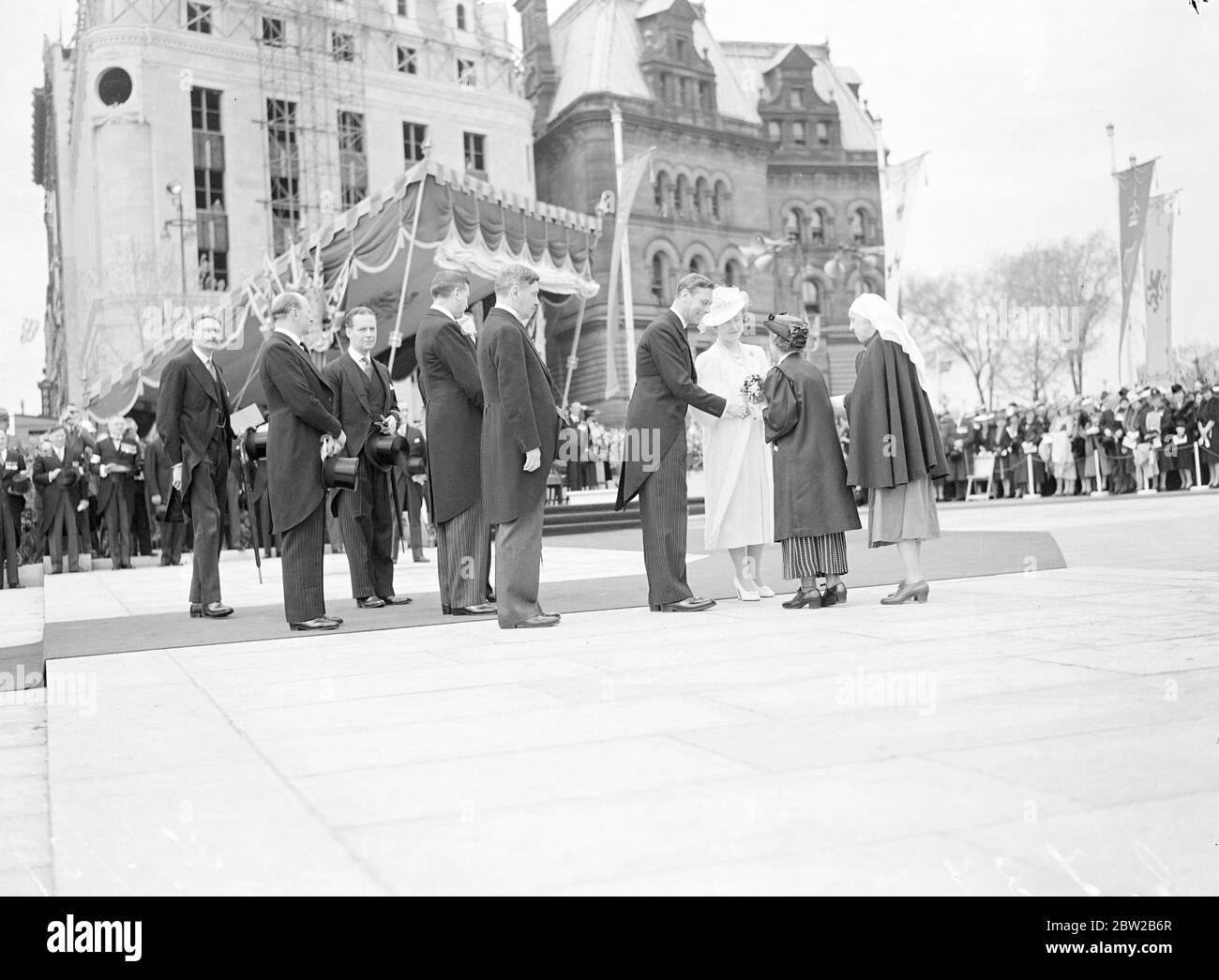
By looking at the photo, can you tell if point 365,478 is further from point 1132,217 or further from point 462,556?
point 1132,217

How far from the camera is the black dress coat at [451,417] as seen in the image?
7883 mm

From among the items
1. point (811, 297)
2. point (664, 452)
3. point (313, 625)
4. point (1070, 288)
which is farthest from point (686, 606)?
point (811, 297)

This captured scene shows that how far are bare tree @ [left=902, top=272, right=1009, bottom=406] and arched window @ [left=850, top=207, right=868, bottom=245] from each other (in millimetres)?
6622

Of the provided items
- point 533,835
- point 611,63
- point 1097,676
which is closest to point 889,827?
point 533,835

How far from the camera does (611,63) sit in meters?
55.6

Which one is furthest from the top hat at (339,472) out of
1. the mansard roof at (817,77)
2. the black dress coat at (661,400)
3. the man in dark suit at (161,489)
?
the mansard roof at (817,77)

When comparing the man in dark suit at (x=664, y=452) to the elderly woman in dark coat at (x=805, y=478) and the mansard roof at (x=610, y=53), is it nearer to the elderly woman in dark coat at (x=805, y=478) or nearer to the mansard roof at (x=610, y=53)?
the elderly woman in dark coat at (x=805, y=478)

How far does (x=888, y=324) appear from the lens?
7.44 metres

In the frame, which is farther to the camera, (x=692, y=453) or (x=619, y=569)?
(x=692, y=453)

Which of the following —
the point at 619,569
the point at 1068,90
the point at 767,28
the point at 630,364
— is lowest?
the point at 619,569

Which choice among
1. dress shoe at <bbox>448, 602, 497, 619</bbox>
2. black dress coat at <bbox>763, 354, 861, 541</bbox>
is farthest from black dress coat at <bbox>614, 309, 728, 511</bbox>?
dress shoe at <bbox>448, 602, 497, 619</bbox>

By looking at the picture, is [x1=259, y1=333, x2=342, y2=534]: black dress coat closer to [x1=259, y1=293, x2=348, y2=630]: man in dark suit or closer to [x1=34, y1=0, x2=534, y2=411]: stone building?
[x1=259, y1=293, x2=348, y2=630]: man in dark suit
